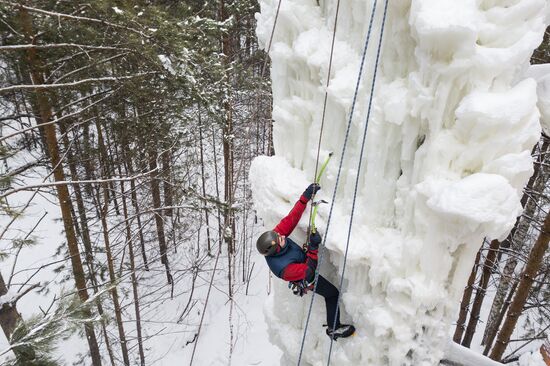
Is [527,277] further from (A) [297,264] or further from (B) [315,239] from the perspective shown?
(A) [297,264]

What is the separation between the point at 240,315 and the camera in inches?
446

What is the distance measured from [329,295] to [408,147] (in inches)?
67.9

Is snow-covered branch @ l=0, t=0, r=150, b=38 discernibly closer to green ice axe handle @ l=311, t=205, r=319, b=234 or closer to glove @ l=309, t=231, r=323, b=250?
green ice axe handle @ l=311, t=205, r=319, b=234

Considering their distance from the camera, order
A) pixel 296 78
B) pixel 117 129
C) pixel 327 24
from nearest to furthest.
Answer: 1. pixel 327 24
2. pixel 296 78
3. pixel 117 129

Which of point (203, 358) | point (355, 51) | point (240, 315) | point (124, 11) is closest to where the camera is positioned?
point (355, 51)

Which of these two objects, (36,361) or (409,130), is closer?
(409,130)

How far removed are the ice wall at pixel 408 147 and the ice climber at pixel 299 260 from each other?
0.49ft

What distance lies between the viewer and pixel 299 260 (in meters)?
3.82

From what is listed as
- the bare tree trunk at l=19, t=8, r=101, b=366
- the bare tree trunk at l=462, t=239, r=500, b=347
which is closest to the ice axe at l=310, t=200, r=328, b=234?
the bare tree trunk at l=19, t=8, r=101, b=366

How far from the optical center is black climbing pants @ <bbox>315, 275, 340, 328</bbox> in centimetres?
376

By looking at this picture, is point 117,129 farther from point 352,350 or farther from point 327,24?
point 352,350

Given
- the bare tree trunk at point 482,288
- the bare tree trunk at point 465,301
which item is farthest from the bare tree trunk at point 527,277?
the bare tree trunk at point 482,288

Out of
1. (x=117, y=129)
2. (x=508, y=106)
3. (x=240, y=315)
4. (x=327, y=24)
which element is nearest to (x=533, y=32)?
(x=508, y=106)

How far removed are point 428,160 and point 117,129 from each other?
6.59m
